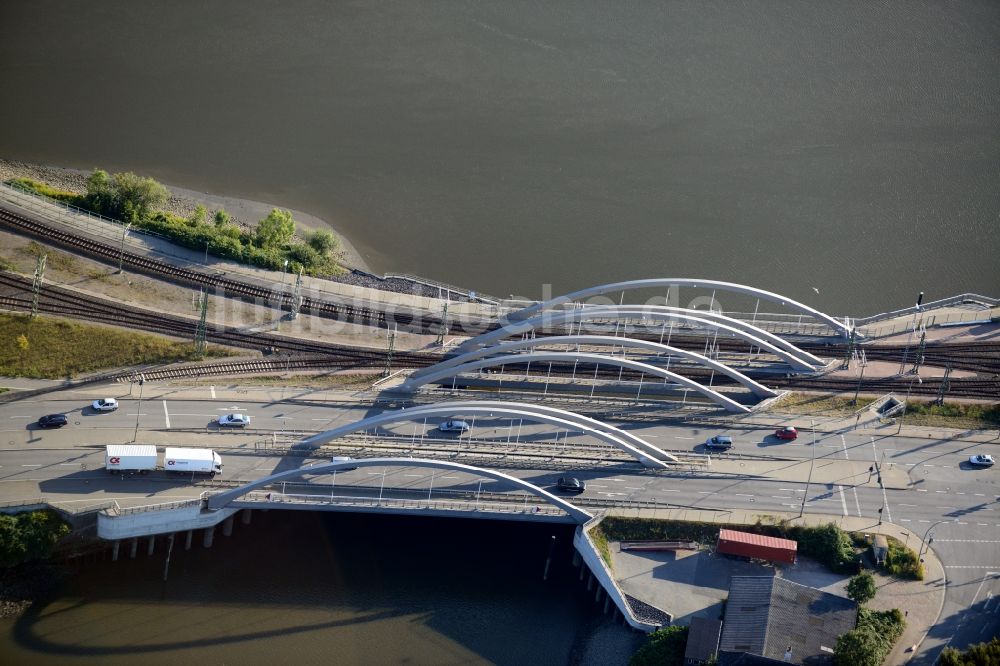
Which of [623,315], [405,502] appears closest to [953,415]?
[623,315]

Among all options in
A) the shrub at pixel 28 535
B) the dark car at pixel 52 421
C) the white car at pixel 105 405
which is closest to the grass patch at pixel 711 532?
the shrub at pixel 28 535

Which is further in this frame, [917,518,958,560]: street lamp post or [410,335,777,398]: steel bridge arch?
[410,335,777,398]: steel bridge arch

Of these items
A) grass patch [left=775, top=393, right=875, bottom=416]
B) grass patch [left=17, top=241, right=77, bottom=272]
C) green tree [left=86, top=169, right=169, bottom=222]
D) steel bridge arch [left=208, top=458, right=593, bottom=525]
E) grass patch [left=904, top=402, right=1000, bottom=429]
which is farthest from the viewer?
green tree [left=86, top=169, right=169, bottom=222]

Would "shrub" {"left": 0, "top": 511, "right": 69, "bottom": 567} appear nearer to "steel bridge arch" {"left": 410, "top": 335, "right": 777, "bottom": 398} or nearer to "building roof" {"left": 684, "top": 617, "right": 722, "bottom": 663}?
"steel bridge arch" {"left": 410, "top": 335, "right": 777, "bottom": 398}

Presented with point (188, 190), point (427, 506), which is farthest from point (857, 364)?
point (188, 190)

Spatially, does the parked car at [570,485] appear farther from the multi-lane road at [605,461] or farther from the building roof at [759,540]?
the building roof at [759,540]

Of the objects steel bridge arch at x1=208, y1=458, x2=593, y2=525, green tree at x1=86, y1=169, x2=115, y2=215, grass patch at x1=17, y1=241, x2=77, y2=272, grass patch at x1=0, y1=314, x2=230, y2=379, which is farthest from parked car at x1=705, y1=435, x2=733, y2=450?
green tree at x1=86, y1=169, x2=115, y2=215

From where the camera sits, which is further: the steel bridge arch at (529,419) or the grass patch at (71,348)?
the grass patch at (71,348)
